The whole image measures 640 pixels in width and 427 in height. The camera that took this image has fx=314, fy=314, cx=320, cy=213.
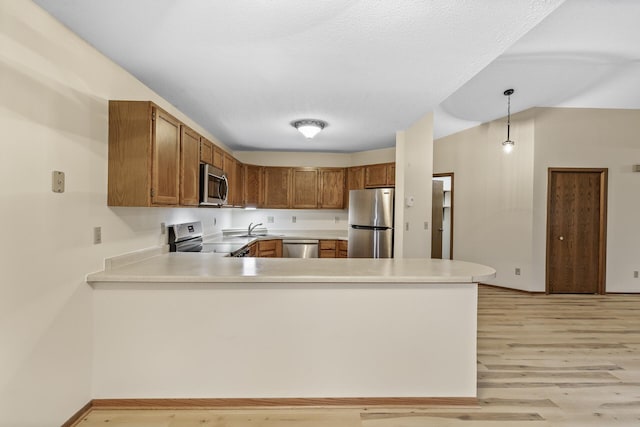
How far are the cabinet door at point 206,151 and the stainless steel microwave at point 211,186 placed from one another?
0.08 metres

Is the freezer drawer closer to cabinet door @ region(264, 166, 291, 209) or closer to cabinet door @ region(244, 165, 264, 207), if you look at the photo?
cabinet door @ region(264, 166, 291, 209)

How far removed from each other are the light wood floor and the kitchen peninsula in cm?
11

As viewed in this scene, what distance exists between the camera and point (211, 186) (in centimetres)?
320

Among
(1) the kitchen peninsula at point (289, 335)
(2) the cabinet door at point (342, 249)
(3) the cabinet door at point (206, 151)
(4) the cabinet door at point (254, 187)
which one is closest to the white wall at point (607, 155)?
(2) the cabinet door at point (342, 249)

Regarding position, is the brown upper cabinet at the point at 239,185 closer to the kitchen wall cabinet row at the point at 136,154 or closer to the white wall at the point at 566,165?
the kitchen wall cabinet row at the point at 136,154

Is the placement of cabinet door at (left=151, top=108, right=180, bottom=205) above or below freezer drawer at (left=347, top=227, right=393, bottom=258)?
above

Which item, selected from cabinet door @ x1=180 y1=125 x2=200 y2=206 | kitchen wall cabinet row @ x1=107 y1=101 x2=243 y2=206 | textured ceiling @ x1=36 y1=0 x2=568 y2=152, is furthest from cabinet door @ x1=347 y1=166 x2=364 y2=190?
kitchen wall cabinet row @ x1=107 y1=101 x2=243 y2=206

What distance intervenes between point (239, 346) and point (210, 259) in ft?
2.52

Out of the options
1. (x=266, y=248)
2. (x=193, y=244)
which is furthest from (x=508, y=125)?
(x=193, y=244)

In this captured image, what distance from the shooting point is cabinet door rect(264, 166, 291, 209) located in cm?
531

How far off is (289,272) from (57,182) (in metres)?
1.38

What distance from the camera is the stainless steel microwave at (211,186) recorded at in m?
2.99

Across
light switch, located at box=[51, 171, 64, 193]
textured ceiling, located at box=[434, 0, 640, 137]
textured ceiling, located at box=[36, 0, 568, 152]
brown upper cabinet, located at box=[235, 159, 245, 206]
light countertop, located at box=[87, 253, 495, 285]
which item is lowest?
light countertop, located at box=[87, 253, 495, 285]

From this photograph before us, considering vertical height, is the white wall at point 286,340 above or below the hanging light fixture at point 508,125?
below
